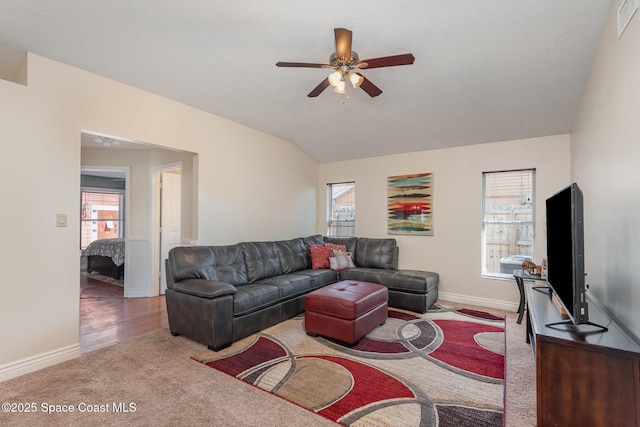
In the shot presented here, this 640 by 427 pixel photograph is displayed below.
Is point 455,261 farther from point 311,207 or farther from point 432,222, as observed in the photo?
point 311,207

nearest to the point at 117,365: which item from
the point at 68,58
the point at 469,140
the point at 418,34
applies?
the point at 68,58

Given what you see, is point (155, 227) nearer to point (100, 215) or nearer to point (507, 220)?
point (100, 215)

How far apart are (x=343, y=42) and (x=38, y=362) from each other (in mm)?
3579

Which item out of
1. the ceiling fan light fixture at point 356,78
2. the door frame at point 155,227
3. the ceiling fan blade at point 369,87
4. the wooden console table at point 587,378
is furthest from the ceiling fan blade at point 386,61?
the door frame at point 155,227

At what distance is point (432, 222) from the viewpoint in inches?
191

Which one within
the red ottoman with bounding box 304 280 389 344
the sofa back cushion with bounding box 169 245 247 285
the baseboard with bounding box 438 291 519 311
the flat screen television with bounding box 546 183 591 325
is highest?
the flat screen television with bounding box 546 183 591 325

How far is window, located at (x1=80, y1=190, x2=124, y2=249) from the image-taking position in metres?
7.86

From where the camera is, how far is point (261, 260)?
4.09 m

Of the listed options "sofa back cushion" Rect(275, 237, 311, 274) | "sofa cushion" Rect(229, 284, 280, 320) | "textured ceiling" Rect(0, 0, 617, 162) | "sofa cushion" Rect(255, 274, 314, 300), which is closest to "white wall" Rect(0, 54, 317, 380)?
"textured ceiling" Rect(0, 0, 617, 162)

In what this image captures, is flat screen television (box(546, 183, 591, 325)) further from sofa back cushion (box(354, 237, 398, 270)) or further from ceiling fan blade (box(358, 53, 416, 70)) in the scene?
sofa back cushion (box(354, 237, 398, 270))

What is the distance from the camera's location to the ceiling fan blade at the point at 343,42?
2032 millimetres

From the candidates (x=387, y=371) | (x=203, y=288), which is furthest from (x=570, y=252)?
(x=203, y=288)

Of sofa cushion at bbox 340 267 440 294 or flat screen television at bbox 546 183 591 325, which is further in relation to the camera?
sofa cushion at bbox 340 267 440 294

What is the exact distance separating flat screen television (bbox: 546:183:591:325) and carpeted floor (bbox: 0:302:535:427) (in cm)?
80
